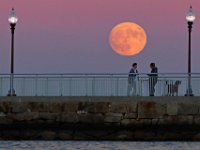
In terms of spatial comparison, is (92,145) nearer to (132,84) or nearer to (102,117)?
(102,117)

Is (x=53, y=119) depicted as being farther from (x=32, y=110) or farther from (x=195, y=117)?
(x=195, y=117)

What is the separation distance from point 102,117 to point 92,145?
2.98 metres

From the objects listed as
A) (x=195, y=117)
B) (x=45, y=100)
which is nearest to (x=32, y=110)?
(x=45, y=100)

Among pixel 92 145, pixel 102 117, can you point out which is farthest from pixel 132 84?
pixel 92 145

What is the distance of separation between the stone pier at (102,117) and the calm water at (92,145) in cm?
127

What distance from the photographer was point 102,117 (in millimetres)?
72062

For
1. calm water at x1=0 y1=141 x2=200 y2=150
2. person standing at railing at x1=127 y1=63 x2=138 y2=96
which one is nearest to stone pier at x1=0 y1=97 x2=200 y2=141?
person standing at railing at x1=127 y1=63 x2=138 y2=96

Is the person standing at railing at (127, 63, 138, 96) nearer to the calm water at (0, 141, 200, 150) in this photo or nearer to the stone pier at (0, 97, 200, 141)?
the stone pier at (0, 97, 200, 141)

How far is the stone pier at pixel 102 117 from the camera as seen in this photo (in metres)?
71.8

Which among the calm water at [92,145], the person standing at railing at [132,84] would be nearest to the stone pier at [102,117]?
the person standing at railing at [132,84]

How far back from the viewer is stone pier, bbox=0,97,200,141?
71812 millimetres

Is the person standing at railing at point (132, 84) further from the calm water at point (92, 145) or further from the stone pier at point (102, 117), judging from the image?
the calm water at point (92, 145)

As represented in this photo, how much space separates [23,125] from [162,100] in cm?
527

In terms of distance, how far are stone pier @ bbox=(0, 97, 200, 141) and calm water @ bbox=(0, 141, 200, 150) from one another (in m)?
1.27
